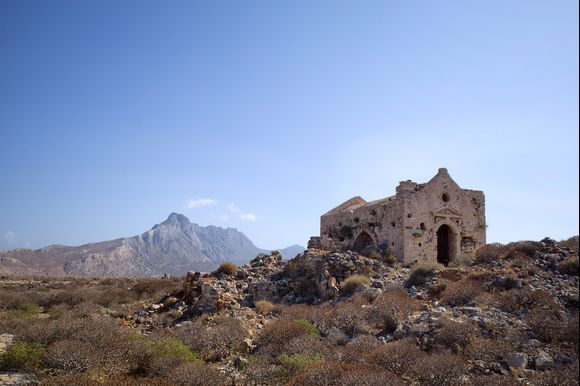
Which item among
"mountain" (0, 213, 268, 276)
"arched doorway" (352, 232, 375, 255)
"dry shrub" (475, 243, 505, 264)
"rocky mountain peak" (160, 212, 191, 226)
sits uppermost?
"rocky mountain peak" (160, 212, 191, 226)

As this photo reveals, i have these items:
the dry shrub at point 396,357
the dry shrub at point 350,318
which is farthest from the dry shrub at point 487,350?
the dry shrub at point 350,318

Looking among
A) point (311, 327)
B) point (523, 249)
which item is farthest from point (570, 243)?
point (311, 327)

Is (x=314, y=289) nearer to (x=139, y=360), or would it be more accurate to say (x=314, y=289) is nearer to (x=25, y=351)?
(x=139, y=360)

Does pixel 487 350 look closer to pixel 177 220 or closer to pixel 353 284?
pixel 353 284

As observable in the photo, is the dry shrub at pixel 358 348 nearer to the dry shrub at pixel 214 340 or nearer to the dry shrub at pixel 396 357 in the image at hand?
the dry shrub at pixel 396 357

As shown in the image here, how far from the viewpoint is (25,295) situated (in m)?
19.6

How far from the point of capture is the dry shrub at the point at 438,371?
6562mm

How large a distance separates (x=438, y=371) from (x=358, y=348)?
209 cm

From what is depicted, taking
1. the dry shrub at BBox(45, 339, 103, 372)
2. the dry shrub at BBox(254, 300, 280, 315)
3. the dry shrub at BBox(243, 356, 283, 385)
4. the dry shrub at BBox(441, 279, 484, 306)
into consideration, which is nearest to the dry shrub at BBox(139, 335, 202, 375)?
the dry shrub at BBox(45, 339, 103, 372)

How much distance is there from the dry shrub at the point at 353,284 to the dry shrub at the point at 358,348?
555 cm

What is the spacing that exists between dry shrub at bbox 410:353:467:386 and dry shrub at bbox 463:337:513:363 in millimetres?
739

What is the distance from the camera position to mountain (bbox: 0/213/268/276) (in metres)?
64.9

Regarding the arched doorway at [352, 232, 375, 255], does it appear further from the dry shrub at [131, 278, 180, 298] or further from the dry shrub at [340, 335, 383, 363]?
the dry shrub at [340, 335, 383, 363]

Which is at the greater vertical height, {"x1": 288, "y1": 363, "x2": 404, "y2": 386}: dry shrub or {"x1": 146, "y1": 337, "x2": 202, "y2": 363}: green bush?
{"x1": 288, "y1": 363, "x2": 404, "y2": 386}: dry shrub
